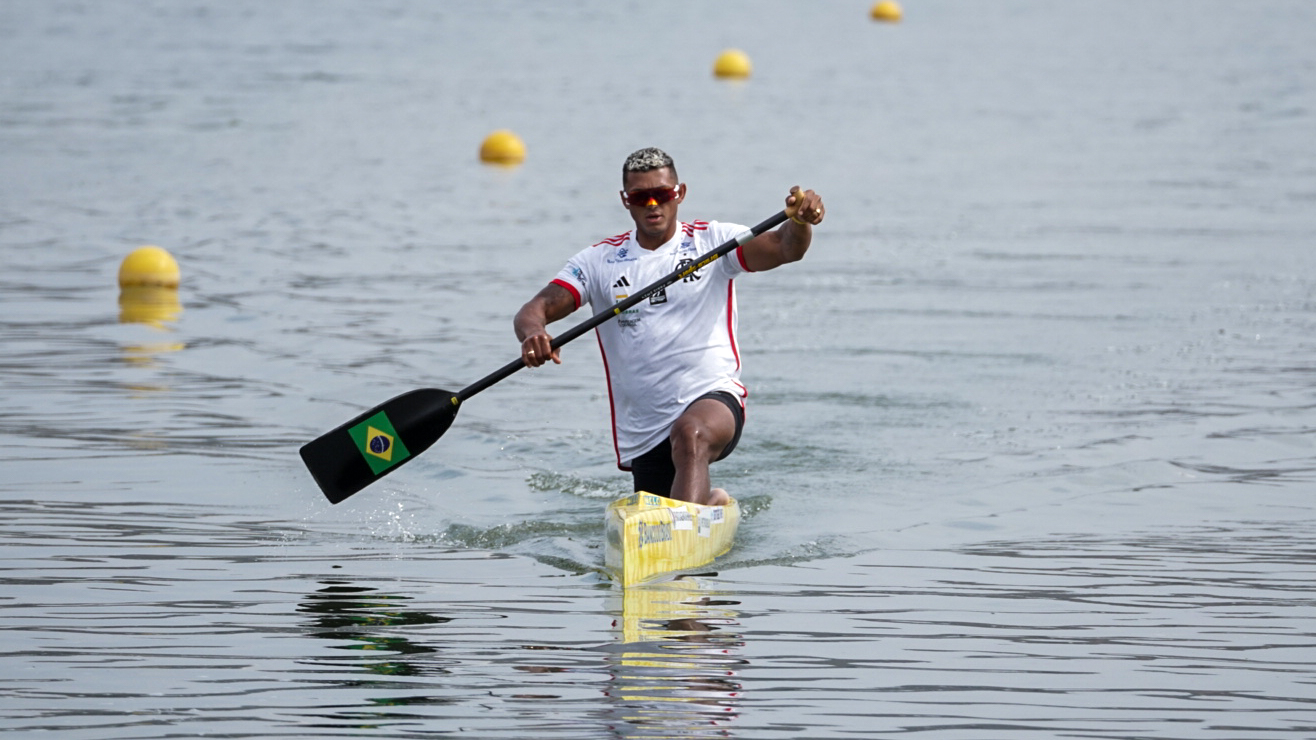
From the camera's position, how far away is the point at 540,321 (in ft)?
24.7

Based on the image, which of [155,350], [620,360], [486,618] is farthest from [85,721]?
[155,350]

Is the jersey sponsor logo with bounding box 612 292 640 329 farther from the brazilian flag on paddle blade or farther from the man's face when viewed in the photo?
the brazilian flag on paddle blade

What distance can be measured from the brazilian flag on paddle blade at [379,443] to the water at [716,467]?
0.28m

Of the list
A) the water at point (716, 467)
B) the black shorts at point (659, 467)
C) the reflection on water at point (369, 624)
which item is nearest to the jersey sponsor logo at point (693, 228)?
the black shorts at point (659, 467)

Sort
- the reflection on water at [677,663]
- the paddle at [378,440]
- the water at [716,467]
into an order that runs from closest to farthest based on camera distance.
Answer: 1. the reflection on water at [677,663]
2. the water at [716,467]
3. the paddle at [378,440]

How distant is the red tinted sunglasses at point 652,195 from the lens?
7555mm

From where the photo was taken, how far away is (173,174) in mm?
19672

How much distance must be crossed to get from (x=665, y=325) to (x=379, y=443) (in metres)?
1.45

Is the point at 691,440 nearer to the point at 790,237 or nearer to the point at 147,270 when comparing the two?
the point at 790,237

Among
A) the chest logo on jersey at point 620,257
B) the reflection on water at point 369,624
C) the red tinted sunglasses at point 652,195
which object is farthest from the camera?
the chest logo on jersey at point 620,257

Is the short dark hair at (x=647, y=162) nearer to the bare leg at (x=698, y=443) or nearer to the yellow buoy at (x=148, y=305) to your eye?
the bare leg at (x=698, y=443)

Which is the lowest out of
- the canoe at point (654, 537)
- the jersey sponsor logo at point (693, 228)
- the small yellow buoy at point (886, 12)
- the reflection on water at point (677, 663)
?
the reflection on water at point (677, 663)

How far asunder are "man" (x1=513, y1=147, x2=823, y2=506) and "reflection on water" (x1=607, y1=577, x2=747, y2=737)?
31.0 inches

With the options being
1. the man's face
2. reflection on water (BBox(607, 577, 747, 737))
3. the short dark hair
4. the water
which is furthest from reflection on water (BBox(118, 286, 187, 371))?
reflection on water (BBox(607, 577, 747, 737))
